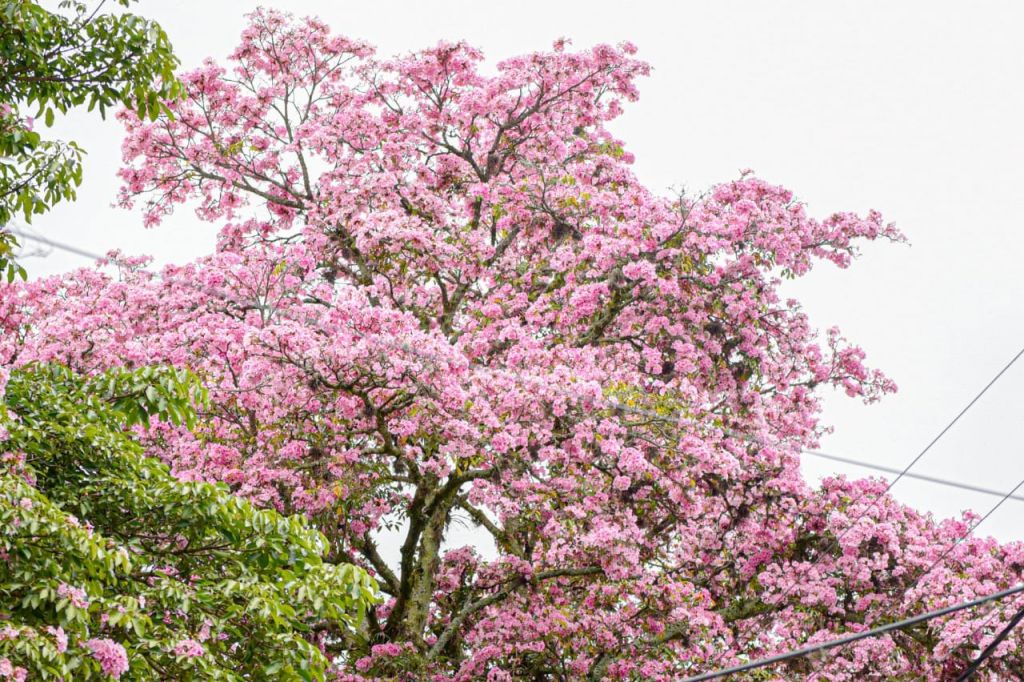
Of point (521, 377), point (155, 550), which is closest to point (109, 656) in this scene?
point (155, 550)

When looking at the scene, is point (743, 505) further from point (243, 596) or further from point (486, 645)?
point (243, 596)

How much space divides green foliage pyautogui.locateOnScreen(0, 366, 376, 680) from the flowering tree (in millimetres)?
2954

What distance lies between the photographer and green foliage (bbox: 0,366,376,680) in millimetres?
5000

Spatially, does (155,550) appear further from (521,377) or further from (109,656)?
(521,377)

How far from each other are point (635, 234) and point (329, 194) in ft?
12.0

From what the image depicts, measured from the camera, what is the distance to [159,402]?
5.88m

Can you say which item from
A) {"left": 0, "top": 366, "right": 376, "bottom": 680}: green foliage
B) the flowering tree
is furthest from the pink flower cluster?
the flowering tree

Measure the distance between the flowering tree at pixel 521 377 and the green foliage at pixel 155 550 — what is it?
116 inches

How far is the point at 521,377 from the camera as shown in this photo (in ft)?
31.4

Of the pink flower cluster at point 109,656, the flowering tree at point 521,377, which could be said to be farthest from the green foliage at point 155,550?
the flowering tree at point 521,377

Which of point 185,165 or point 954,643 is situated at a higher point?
point 185,165

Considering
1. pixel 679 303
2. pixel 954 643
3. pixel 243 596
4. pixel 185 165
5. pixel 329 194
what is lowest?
pixel 243 596

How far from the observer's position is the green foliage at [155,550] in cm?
500

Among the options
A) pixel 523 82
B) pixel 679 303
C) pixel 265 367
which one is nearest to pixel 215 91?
pixel 523 82
